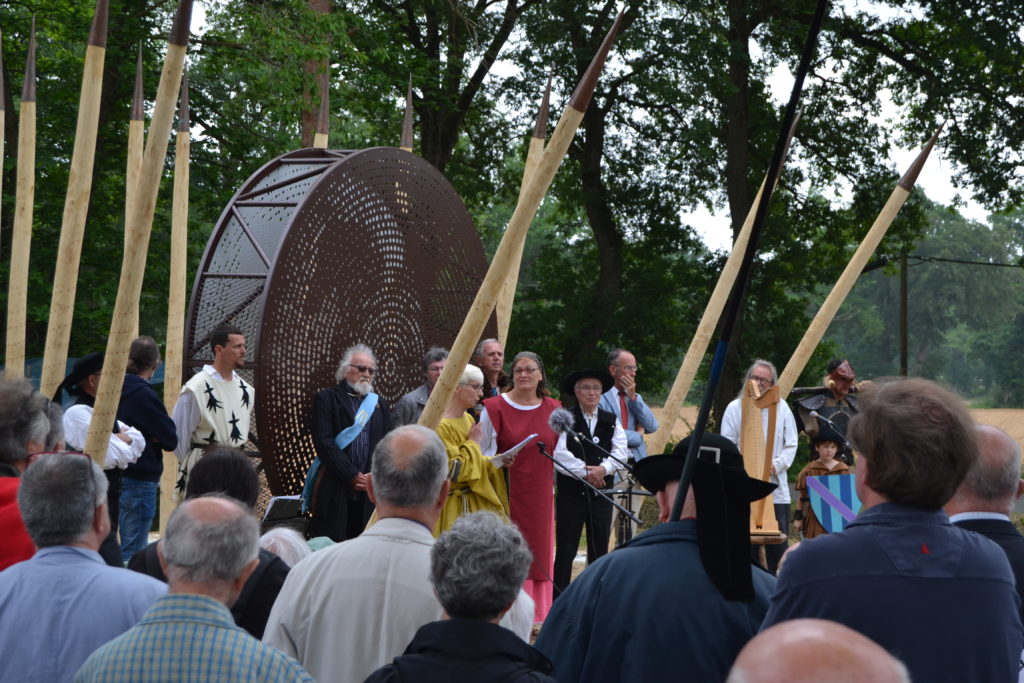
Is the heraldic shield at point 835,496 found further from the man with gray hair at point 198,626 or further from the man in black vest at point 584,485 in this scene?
the man with gray hair at point 198,626

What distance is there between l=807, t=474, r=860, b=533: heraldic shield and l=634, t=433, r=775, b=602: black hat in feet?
9.98

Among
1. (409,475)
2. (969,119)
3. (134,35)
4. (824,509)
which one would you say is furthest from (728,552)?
(969,119)

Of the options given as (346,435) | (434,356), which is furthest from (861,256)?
(346,435)

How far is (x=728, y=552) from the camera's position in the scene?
108 inches

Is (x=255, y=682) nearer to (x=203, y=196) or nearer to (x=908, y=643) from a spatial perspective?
(x=908, y=643)

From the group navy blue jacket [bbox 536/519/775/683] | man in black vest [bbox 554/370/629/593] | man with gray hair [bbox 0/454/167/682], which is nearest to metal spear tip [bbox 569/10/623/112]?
navy blue jacket [bbox 536/519/775/683]

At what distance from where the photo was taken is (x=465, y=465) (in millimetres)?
6656

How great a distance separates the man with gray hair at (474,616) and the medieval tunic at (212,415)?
4853 mm

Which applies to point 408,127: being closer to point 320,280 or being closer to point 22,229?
point 320,280

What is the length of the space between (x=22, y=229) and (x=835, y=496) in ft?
18.4

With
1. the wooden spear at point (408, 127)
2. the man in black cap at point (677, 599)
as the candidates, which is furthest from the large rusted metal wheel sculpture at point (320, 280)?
the man in black cap at point (677, 599)

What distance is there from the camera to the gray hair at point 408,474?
3316 millimetres

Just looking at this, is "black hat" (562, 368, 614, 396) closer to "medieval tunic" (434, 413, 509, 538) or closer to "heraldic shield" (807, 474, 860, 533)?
"medieval tunic" (434, 413, 509, 538)

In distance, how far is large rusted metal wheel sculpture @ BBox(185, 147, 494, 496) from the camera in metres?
7.71
